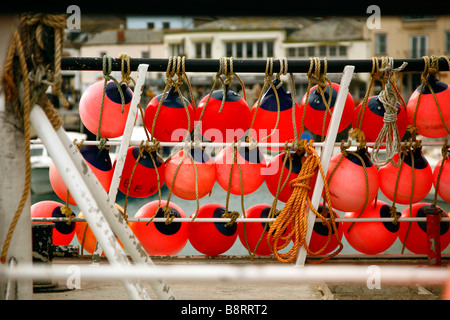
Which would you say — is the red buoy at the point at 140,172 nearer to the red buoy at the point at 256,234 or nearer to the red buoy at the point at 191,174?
the red buoy at the point at 191,174

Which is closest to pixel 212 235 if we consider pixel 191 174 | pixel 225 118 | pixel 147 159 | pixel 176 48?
pixel 191 174

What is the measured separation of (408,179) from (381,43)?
130ft

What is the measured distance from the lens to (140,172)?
3.02 meters

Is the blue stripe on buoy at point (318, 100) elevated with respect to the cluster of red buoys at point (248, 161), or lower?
elevated

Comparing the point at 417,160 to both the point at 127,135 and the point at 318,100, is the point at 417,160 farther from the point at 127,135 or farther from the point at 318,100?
the point at 127,135

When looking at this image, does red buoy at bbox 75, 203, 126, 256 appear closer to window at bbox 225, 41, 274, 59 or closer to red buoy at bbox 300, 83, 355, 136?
red buoy at bbox 300, 83, 355, 136

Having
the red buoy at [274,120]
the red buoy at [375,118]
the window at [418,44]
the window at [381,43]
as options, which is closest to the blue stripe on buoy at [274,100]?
the red buoy at [274,120]

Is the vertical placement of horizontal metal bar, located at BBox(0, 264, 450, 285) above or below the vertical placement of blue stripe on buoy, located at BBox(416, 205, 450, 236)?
above

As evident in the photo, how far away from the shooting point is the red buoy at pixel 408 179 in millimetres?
3096

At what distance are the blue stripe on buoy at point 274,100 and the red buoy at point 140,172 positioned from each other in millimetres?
823

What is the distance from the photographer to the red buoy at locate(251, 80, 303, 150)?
2982 mm

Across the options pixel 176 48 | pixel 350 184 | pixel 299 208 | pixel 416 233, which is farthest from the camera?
pixel 176 48

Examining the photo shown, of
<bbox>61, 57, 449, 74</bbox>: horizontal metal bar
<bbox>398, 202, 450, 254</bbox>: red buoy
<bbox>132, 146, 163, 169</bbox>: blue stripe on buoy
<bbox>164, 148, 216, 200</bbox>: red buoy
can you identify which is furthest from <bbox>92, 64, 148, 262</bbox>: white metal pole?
<bbox>398, 202, 450, 254</bbox>: red buoy
